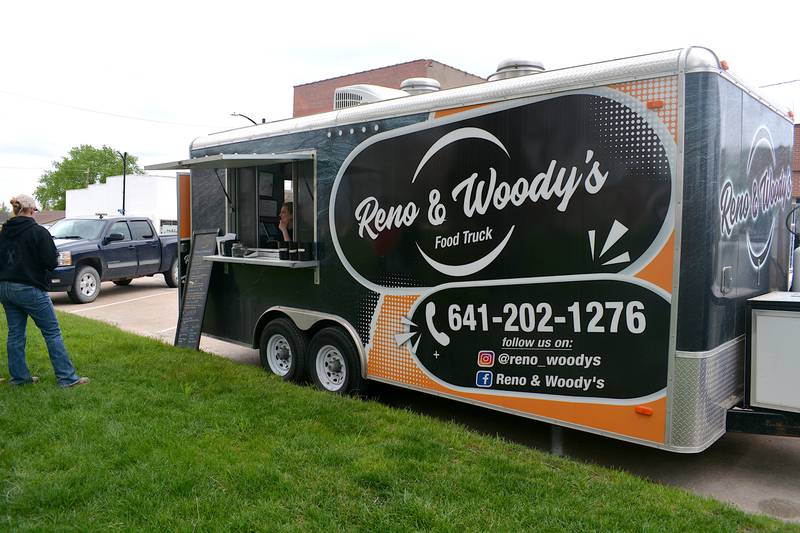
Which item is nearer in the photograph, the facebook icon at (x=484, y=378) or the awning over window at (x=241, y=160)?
the facebook icon at (x=484, y=378)

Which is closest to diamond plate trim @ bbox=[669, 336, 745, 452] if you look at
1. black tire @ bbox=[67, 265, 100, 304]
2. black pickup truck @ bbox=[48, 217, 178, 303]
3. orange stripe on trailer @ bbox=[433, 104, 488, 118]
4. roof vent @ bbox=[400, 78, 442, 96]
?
orange stripe on trailer @ bbox=[433, 104, 488, 118]

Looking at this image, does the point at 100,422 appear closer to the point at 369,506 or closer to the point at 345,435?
the point at 345,435

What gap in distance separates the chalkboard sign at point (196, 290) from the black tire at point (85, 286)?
22.3ft

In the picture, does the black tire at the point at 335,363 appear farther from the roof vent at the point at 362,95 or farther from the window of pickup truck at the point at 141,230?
the window of pickup truck at the point at 141,230

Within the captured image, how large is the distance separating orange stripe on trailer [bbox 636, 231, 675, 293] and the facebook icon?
149 cm

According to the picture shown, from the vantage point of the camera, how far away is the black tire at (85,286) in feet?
44.7

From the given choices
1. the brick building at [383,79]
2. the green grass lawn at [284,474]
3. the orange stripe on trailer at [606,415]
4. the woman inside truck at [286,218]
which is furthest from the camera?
the brick building at [383,79]

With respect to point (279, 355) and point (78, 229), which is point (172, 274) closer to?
point (78, 229)

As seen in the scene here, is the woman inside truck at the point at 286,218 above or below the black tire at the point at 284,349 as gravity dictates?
above

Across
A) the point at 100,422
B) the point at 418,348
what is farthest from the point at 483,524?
the point at 100,422

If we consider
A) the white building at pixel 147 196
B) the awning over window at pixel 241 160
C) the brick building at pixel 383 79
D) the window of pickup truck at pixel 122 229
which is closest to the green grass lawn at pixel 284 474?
the awning over window at pixel 241 160

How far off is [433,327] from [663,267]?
6.51 feet

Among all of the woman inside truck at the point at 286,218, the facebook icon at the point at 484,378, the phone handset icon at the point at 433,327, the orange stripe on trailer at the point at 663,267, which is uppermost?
the woman inside truck at the point at 286,218

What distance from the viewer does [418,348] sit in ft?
18.2
